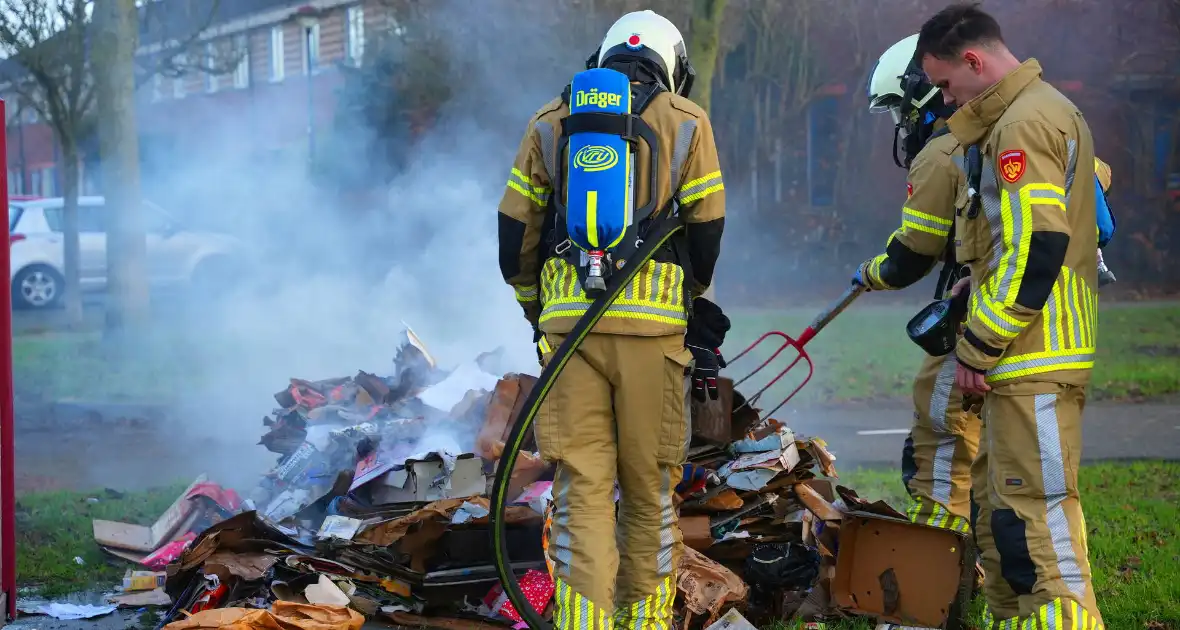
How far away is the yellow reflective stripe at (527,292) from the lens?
3.68m

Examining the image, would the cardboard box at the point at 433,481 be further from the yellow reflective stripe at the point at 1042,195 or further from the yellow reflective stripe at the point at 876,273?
the yellow reflective stripe at the point at 1042,195

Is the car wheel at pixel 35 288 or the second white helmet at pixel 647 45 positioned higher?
the second white helmet at pixel 647 45

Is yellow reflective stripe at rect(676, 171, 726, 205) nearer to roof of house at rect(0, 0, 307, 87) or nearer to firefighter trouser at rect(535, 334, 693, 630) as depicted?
firefighter trouser at rect(535, 334, 693, 630)

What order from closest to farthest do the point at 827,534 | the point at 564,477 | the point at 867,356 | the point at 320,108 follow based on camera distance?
the point at 564,477, the point at 827,534, the point at 867,356, the point at 320,108

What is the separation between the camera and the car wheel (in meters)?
16.4

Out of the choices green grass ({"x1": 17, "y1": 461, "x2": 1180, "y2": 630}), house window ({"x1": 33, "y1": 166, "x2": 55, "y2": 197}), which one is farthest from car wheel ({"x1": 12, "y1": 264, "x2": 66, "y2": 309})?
house window ({"x1": 33, "y1": 166, "x2": 55, "y2": 197})

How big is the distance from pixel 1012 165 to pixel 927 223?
934 mm

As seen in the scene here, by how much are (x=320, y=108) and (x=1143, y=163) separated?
1160 cm

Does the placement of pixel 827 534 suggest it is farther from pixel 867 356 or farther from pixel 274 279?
pixel 274 279

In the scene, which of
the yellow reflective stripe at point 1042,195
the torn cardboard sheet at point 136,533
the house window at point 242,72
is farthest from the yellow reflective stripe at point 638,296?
the house window at point 242,72

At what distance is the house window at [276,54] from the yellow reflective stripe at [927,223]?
59.1 ft

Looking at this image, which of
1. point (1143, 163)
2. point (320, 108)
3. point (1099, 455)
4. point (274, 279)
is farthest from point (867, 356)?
point (320, 108)

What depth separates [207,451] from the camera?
7234mm

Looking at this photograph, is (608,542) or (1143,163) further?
(1143,163)
